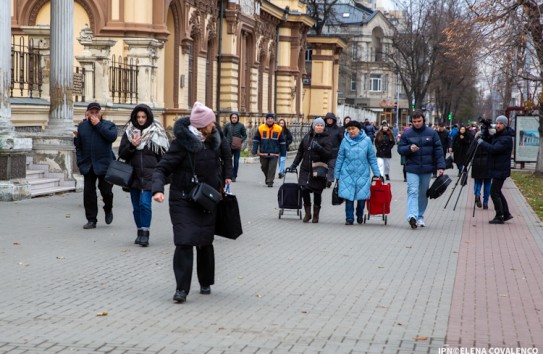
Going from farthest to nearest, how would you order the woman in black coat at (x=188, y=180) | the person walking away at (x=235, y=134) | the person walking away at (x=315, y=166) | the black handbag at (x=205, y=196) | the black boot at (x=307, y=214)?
the person walking away at (x=235, y=134)
the black boot at (x=307, y=214)
the person walking away at (x=315, y=166)
the woman in black coat at (x=188, y=180)
the black handbag at (x=205, y=196)

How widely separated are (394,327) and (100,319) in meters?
2.28

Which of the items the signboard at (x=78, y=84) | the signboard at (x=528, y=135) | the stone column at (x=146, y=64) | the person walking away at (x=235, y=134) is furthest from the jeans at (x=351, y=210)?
the signboard at (x=528, y=135)

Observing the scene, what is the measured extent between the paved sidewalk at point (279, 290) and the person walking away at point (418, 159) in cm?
46

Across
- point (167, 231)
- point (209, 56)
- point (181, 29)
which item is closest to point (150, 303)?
point (167, 231)

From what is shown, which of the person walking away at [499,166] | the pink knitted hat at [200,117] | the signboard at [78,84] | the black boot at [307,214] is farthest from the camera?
the signboard at [78,84]

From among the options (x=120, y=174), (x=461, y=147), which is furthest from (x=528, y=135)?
(x=120, y=174)

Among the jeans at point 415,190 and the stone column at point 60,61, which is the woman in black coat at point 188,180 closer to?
the jeans at point 415,190

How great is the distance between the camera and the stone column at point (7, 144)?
18.0 m

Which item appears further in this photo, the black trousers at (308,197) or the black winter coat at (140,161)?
the black trousers at (308,197)

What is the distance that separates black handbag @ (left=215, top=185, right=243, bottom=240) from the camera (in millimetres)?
9359

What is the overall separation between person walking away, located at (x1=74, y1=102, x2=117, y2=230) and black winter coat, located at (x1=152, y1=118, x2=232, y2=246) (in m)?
5.59

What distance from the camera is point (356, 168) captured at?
16.3m

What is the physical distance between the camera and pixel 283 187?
17.3 metres

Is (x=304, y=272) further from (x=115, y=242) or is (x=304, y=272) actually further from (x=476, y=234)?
(x=476, y=234)
